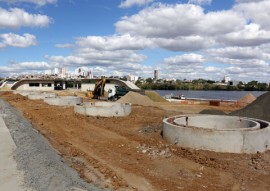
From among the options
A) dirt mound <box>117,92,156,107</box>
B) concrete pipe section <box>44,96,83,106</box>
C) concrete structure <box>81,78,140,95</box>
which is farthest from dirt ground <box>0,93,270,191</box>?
concrete structure <box>81,78,140,95</box>

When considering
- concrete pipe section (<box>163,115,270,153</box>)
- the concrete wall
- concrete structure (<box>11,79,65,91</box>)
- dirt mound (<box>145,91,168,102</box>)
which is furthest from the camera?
concrete structure (<box>11,79,65,91</box>)

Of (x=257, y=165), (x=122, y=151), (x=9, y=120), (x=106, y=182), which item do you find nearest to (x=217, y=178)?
(x=257, y=165)

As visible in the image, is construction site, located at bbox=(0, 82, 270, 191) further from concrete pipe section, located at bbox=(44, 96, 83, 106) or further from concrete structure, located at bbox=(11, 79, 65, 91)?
concrete structure, located at bbox=(11, 79, 65, 91)

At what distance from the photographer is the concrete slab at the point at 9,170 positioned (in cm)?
747

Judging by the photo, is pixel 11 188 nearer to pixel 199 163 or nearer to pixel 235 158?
pixel 199 163

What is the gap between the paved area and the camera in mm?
7492

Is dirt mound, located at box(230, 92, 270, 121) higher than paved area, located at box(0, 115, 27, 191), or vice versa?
dirt mound, located at box(230, 92, 270, 121)

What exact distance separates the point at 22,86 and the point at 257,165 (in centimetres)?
7105

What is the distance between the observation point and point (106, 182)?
822 centimetres

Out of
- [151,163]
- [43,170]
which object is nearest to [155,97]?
[151,163]

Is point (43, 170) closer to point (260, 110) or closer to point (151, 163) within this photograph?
point (151, 163)

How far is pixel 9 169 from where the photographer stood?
29.0 ft

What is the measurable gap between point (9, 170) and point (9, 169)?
0.33 ft

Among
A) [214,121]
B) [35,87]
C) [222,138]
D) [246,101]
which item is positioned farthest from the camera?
[35,87]
